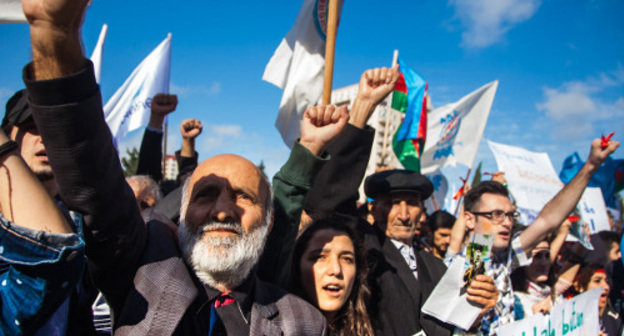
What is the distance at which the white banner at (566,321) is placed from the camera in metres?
2.40

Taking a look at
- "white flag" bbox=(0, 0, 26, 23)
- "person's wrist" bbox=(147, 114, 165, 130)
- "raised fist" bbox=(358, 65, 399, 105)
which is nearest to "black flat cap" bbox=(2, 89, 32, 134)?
"white flag" bbox=(0, 0, 26, 23)

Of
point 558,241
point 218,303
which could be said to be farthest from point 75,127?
point 558,241

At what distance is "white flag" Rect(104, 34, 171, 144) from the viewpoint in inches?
213

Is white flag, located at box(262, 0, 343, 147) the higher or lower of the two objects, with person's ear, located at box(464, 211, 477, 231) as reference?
higher

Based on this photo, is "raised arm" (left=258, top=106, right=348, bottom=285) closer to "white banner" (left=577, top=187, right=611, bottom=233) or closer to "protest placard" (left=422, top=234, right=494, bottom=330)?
"protest placard" (left=422, top=234, right=494, bottom=330)

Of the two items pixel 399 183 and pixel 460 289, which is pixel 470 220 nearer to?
pixel 399 183

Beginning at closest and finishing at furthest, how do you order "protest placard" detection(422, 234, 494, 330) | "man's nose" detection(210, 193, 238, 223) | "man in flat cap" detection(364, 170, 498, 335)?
"man's nose" detection(210, 193, 238, 223)
"protest placard" detection(422, 234, 494, 330)
"man in flat cap" detection(364, 170, 498, 335)

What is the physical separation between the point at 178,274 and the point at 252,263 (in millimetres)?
315

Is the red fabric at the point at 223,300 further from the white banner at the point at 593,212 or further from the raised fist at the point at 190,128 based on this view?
the white banner at the point at 593,212

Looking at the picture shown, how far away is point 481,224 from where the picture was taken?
2816 mm

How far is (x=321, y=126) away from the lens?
204cm

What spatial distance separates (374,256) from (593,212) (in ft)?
16.0

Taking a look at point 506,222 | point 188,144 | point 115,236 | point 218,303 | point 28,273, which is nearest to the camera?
point 28,273

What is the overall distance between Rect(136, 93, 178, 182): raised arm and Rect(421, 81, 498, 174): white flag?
4833 millimetres
